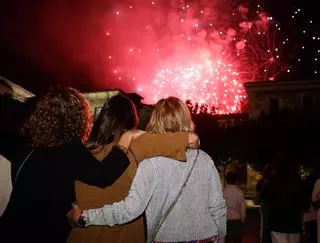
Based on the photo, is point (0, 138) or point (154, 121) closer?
point (0, 138)

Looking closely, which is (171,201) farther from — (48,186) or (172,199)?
(48,186)

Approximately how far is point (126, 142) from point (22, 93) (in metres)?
30.0

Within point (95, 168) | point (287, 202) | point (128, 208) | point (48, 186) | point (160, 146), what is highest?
point (160, 146)

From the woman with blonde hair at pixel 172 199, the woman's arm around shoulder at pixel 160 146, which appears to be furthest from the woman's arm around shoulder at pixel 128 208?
the woman's arm around shoulder at pixel 160 146

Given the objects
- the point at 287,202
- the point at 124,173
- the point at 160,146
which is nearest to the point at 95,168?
the point at 124,173

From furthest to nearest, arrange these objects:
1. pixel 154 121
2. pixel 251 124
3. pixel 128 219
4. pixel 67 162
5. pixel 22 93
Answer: pixel 251 124 → pixel 22 93 → pixel 154 121 → pixel 128 219 → pixel 67 162

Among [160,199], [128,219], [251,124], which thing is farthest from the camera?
[251,124]

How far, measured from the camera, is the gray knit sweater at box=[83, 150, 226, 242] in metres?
2.95

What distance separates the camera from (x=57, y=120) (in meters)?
2.86

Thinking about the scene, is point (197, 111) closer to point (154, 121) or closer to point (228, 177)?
point (228, 177)

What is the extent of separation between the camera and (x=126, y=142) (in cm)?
299

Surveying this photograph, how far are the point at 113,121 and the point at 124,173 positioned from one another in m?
0.39

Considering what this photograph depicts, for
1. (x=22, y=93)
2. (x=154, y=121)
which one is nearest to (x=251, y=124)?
(x=22, y=93)

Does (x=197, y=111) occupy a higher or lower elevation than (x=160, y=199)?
higher
